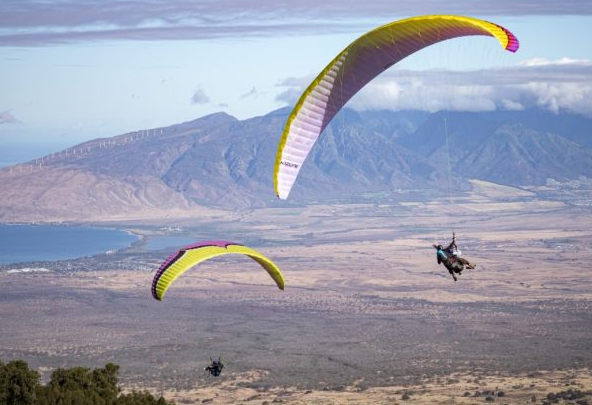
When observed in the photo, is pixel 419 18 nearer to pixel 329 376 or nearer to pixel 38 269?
pixel 329 376

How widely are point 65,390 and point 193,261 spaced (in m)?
6.46

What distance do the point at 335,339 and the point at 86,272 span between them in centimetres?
7109

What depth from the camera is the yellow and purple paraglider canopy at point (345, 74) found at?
89.4 ft

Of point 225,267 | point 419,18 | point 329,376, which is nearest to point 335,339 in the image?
point 329,376

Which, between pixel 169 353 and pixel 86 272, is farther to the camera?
pixel 86 272

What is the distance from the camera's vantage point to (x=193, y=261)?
34.8 m

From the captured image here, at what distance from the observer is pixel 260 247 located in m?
185

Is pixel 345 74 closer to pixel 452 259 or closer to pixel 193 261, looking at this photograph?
pixel 452 259

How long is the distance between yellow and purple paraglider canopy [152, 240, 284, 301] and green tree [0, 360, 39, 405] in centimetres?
544

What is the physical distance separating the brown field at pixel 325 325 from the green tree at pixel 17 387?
20.4 metres

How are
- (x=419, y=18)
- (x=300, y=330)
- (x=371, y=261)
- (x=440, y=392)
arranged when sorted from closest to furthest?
(x=419, y=18)
(x=440, y=392)
(x=300, y=330)
(x=371, y=261)

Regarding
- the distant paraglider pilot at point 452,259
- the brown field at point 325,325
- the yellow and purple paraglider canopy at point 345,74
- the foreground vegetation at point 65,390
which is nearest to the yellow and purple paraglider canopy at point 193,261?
the foreground vegetation at point 65,390

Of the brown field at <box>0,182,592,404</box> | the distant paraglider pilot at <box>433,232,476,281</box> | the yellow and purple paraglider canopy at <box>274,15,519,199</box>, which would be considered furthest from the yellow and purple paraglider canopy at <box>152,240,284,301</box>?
the brown field at <box>0,182,592,404</box>

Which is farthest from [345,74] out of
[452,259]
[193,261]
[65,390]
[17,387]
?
[17,387]
